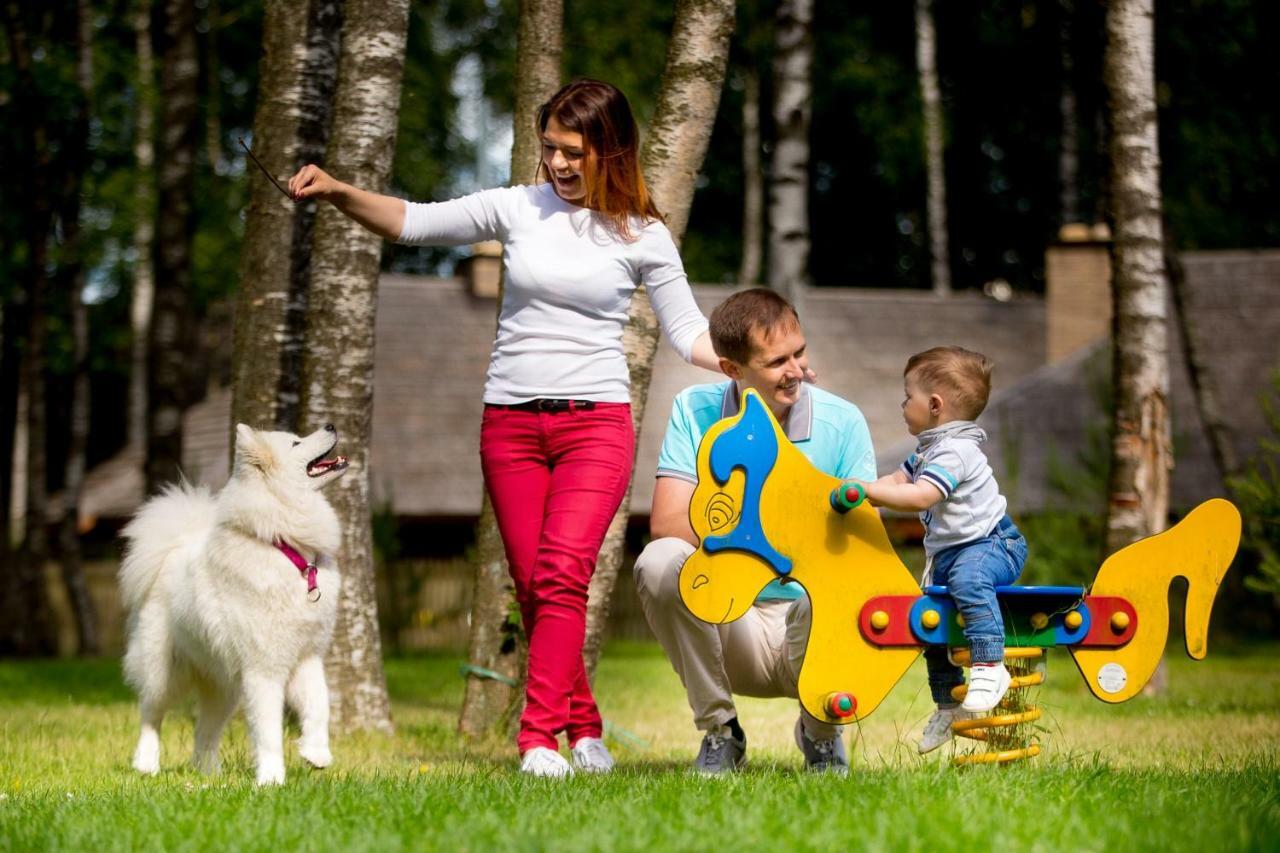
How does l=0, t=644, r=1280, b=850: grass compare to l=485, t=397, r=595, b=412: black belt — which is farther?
l=485, t=397, r=595, b=412: black belt

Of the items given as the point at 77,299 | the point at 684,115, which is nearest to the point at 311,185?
the point at 684,115

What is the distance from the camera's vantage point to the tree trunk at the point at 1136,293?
1007 centimetres

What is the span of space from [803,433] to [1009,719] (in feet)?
3.80

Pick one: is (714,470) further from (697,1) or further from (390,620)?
(390,620)

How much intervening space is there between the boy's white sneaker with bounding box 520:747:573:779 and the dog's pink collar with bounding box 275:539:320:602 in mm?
1065

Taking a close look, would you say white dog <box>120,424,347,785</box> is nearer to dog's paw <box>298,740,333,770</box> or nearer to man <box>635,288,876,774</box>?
dog's paw <box>298,740,333,770</box>

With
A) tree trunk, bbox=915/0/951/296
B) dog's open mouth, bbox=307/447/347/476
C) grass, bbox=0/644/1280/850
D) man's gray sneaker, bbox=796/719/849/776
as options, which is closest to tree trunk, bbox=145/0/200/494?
grass, bbox=0/644/1280/850

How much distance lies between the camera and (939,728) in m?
5.04

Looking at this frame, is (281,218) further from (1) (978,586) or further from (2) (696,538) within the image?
(1) (978,586)

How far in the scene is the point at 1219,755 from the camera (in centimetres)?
648

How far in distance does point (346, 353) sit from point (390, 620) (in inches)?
503

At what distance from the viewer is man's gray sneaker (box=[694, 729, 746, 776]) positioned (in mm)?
5355

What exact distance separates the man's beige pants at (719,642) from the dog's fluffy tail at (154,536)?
2.04 metres

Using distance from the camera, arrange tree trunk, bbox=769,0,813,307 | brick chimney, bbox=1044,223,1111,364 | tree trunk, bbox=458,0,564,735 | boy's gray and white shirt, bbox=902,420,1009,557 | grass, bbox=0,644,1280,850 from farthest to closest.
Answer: brick chimney, bbox=1044,223,1111,364, tree trunk, bbox=769,0,813,307, tree trunk, bbox=458,0,564,735, boy's gray and white shirt, bbox=902,420,1009,557, grass, bbox=0,644,1280,850
